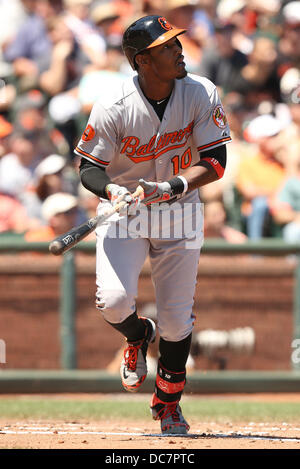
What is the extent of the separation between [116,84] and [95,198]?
109 centimetres

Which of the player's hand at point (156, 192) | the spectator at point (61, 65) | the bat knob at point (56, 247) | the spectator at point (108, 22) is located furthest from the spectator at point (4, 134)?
the bat knob at point (56, 247)

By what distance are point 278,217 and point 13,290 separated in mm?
2461

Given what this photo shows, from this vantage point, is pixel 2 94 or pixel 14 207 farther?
pixel 2 94

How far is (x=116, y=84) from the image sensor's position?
8.22 m

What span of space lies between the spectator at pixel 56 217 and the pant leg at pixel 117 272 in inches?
100

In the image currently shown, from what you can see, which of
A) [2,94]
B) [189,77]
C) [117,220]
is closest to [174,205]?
[117,220]

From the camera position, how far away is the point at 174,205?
5.09 metres

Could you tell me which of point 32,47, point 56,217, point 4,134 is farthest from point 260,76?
point 56,217

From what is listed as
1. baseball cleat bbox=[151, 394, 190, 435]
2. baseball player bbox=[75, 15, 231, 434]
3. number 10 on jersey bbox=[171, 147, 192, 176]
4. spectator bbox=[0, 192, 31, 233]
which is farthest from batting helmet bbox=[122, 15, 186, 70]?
spectator bbox=[0, 192, 31, 233]

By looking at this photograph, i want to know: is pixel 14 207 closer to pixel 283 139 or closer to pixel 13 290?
pixel 13 290

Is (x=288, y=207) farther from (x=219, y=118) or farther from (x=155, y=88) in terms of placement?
(x=155, y=88)

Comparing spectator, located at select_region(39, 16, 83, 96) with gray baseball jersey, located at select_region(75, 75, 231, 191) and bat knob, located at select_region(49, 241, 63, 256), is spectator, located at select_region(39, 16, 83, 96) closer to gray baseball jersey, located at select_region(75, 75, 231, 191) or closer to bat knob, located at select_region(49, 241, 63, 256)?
gray baseball jersey, located at select_region(75, 75, 231, 191)

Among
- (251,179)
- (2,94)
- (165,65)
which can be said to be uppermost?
(2,94)

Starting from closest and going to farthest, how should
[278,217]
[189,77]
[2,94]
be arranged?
[189,77] < [278,217] < [2,94]
